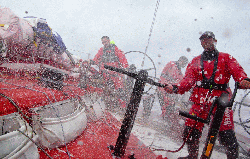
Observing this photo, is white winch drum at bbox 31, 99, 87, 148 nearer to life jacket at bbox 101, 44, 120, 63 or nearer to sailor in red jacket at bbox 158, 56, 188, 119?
life jacket at bbox 101, 44, 120, 63

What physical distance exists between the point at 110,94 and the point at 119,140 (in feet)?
12.4

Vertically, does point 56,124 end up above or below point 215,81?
below

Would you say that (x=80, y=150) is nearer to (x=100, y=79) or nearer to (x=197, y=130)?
(x=197, y=130)

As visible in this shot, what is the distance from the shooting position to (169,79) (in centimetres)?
591

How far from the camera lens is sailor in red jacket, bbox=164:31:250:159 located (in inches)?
86.5

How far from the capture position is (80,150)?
7.12ft

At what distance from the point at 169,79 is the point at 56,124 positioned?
5054 millimetres

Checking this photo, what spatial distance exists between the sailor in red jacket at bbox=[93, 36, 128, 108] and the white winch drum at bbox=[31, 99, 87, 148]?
10.9 feet

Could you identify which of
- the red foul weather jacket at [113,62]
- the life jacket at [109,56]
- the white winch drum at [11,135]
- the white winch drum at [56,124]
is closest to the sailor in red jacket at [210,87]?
the white winch drum at [56,124]

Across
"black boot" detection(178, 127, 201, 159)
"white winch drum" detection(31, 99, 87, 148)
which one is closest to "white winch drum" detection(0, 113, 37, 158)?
"white winch drum" detection(31, 99, 87, 148)

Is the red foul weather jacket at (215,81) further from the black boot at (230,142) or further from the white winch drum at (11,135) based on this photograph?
the white winch drum at (11,135)

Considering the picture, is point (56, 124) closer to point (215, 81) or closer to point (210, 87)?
point (210, 87)

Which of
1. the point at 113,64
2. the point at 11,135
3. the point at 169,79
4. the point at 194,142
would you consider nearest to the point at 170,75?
the point at 169,79

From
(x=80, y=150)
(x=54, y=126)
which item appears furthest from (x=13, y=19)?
(x=80, y=150)
